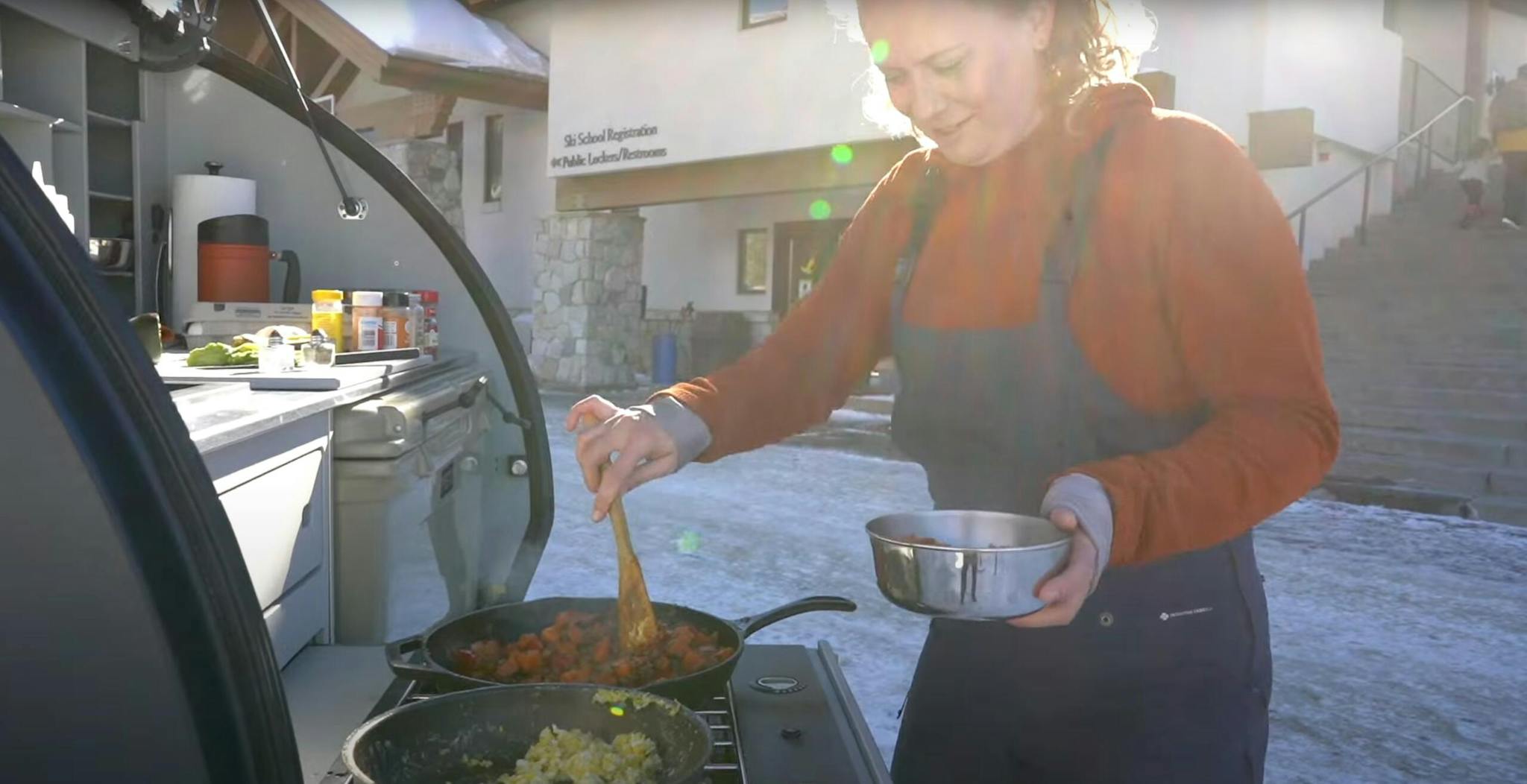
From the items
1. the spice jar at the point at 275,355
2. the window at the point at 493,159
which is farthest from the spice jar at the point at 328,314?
the window at the point at 493,159

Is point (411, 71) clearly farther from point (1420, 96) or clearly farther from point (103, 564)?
point (103, 564)

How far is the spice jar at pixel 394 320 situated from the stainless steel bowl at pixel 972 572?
1.97 meters

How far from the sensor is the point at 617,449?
1632mm

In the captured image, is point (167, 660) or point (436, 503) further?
point (436, 503)

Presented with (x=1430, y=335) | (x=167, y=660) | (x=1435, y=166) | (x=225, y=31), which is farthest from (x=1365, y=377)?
(x=225, y=31)

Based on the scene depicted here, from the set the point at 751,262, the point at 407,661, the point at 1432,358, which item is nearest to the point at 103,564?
the point at 407,661

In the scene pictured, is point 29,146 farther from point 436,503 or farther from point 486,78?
point 486,78

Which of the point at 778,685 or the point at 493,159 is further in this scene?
the point at 493,159

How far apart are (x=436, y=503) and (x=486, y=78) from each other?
12.6 meters

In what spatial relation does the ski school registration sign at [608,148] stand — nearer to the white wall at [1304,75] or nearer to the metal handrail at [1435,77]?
the white wall at [1304,75]

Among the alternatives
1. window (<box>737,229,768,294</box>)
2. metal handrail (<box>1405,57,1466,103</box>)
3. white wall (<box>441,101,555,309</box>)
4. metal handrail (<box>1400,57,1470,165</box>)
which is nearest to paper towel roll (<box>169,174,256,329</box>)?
window (<box>737,229,768,294</box>)

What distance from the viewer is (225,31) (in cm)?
1212

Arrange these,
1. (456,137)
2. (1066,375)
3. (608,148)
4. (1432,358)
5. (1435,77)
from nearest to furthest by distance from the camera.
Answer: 1. (1066,375)
2. (1432,358)
3. (608,148)
4. (1435,77)
5. (456,137)

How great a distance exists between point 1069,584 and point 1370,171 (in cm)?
1390
